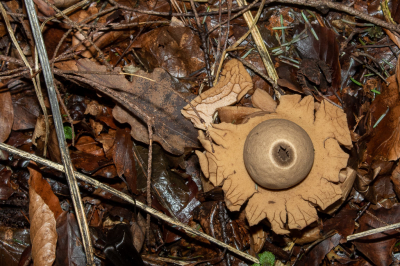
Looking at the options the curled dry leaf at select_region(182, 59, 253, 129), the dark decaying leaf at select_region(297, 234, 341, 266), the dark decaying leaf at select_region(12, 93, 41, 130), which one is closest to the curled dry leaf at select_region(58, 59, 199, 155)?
the curled dry leaf at select_region(182, 59, 253, 129)

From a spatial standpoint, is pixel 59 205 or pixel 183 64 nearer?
pixel 59 205

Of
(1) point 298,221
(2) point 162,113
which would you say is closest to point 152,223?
(2) point 162,113

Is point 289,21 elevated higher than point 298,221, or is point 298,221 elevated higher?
point 289,21

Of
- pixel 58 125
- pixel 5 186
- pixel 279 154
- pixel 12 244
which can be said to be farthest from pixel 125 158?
pixel 279 154

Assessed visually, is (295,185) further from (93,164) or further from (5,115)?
(5,115)

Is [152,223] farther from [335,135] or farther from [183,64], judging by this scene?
[335,135]

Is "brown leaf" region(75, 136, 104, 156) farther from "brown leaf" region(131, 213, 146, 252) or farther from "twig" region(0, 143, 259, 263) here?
"brown leaf" region(131, 213, 146, 252)
